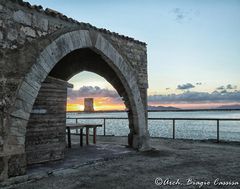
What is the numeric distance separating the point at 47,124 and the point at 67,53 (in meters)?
1.69

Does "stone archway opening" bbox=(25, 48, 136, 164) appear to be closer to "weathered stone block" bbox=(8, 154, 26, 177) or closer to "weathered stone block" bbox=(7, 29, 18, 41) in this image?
"weathered stone block" bbox=(8, 154, 26, 177)

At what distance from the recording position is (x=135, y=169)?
6.18m

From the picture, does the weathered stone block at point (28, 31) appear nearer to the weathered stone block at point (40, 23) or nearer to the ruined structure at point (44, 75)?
the ruined structure at point (44, 75)

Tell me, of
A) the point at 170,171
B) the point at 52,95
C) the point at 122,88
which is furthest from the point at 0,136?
the point at 122,88

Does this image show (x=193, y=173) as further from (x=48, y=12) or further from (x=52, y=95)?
(x=48, y=12)

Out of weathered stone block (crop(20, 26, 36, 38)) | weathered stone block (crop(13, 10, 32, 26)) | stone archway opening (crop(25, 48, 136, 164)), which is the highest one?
weathered stone block (crop(13, 10, 32, 26))

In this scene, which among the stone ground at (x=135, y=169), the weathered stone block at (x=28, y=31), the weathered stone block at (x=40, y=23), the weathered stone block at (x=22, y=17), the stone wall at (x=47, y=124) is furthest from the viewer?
the stone wall at (x=47, y=124)

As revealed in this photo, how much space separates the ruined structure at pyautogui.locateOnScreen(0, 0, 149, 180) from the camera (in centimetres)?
518

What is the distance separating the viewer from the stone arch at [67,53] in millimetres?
5438

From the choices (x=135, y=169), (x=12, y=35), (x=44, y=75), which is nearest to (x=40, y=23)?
(x=12, y=35)

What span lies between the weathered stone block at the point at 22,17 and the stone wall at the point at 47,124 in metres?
1.56

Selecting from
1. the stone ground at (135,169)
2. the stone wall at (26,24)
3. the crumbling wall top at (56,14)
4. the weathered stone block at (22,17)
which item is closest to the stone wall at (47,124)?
the stone ground at (135,169)

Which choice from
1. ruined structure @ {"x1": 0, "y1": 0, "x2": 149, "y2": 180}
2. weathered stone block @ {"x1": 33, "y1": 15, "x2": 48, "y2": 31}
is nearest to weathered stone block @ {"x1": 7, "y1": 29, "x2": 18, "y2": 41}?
ruined structure @ {"x1": 0, "y1": 0, "x2": 149, "y2": 180}

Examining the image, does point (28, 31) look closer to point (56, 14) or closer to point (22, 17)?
point (22, 17)
